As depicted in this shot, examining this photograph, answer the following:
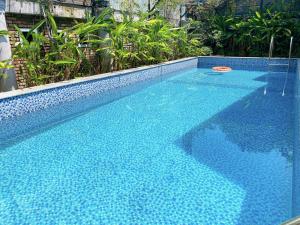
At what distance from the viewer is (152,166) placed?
12.6 feet

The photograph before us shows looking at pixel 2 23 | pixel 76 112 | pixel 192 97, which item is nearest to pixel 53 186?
pixel 76 112

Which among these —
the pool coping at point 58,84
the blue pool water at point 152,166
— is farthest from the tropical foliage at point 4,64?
the blue pool water at point 152,166

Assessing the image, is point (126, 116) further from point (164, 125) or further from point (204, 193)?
point (204, 193)

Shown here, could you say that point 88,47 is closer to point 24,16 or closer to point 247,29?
point 24,16

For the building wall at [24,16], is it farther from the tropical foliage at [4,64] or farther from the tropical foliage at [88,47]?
the tropical foliage at [4,64]

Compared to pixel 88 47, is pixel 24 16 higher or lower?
higher

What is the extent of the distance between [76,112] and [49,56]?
150cm

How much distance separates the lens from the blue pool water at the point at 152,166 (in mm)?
2852

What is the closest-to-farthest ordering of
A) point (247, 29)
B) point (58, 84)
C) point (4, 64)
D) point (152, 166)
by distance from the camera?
point (152, 166) < point (4, 64) < point (58, 84) < point (247, 29)

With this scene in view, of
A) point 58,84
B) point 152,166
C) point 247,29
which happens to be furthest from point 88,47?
point 247,29

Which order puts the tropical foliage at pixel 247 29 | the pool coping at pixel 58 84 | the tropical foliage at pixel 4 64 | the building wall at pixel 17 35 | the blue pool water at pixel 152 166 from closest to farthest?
the blue pool water at pixel 152 166 < the pool coping at pixel 58 84 < the tropical foliage at pixel 4 64 < the building wall at pixel 17 35 < the tropical foliage at pixel 247 29

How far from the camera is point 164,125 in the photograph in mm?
5523

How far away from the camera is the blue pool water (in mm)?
2852

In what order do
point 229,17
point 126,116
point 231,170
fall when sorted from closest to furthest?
1. point 231,170
2. point 126,116
3. point 229,17
